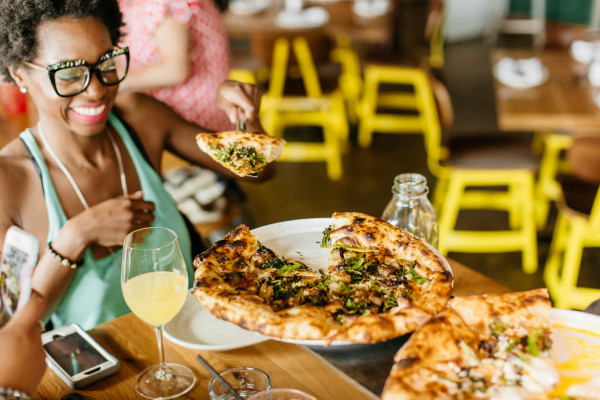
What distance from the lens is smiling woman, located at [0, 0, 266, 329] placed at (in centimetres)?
156

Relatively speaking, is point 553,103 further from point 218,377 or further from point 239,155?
point 218,377

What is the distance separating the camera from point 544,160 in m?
4.30

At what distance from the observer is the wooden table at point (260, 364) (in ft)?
3.72

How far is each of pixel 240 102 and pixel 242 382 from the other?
910mm

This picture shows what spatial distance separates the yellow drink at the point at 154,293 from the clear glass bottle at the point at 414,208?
58 centimetres

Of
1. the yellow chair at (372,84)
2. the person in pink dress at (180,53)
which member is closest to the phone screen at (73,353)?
the person in pink dress at (180,53)

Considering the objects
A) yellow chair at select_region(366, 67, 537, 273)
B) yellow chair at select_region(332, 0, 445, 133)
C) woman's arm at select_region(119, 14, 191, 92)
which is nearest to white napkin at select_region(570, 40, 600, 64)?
yellow chair at select_region(366, 67, 537, 273)

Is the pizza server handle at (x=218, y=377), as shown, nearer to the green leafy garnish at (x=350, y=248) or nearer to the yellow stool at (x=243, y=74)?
the green leafy garnish at (x=350, y=248)

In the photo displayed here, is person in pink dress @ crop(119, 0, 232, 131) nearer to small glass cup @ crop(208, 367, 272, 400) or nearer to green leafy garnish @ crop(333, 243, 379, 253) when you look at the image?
green leafy garnish @ crop(333, 243, 379, 253)

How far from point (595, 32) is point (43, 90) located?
3566 millimetres

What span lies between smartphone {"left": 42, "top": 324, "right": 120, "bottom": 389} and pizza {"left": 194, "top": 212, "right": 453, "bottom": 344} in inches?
10.5

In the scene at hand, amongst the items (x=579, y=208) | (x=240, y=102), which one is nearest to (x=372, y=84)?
(x=579, y=208)

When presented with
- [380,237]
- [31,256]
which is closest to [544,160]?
[380,237]

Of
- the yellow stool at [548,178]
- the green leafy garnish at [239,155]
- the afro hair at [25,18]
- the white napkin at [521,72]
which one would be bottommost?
the yellow stool at [548,178]
